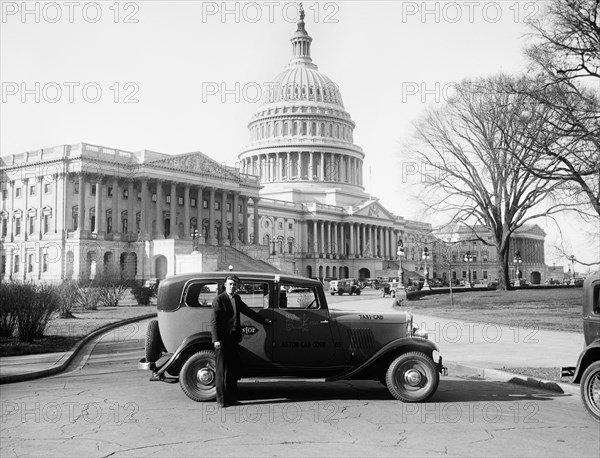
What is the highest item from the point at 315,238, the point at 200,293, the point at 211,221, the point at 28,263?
the point at 211,221

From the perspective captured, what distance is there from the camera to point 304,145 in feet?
444

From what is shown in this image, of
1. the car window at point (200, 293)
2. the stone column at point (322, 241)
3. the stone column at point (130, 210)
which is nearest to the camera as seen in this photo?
the car window at point (200, 293)

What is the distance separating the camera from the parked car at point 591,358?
30.9ft

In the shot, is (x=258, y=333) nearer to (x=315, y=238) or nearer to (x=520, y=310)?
(x=520, y=310)

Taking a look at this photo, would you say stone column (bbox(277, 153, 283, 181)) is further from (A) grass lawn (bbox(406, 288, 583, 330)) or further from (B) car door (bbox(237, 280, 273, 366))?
(B) car door (bbox(237, 280, 273, 366))

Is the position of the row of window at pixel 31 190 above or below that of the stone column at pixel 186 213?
above

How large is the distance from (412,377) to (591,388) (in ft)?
8.36

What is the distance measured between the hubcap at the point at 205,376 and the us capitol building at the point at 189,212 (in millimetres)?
41375

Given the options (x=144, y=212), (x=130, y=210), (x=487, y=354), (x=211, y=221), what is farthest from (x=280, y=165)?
(x=487, y=354)

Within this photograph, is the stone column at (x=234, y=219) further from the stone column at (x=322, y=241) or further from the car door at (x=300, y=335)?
the car door at (x=300, y=335)

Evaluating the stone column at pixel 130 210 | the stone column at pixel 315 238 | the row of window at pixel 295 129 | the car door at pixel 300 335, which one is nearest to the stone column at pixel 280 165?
the row of window at pixel 295 129

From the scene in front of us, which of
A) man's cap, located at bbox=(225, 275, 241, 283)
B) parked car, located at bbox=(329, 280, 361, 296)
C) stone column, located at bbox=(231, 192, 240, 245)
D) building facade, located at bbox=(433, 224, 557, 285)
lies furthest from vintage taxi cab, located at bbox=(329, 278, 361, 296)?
building facade, located at bbox=(433, 224, 557, 285)

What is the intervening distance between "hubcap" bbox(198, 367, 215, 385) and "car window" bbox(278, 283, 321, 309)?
1517 millimetres

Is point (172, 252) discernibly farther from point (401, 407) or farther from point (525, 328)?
point (401, 407)
